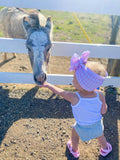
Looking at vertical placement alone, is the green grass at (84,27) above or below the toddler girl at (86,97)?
below

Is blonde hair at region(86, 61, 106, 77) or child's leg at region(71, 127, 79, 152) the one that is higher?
blonde hair at region(86, 61, 106, 77)

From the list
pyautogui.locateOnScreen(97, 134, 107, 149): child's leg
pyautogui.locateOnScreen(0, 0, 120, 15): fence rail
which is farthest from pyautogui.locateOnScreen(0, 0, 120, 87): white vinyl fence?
pyautogui.locateOnScreen(97, 134, 107, 149): child's leg

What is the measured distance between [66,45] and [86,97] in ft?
5.03

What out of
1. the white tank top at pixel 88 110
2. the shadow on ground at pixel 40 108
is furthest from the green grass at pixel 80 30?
the white tank top at pixel 88 110

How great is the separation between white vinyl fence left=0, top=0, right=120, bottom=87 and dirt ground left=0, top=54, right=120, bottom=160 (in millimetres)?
342

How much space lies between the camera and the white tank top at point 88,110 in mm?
1905

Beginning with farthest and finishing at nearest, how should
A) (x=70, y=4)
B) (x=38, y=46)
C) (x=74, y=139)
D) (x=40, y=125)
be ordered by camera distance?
(x=40, y=125) < (x=70, y=4) < (x=38, y=46) < (x=74, y=139)

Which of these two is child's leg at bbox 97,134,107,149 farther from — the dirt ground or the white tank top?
the white tank top

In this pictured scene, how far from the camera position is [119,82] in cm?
368

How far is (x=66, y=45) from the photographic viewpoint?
314 centimetres

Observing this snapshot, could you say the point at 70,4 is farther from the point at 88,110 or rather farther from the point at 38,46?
the point at 88,110

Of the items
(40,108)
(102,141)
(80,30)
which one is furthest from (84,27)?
(102,141)

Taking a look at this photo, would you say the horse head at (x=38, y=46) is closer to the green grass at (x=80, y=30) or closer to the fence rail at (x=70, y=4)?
the fence rail at (x=70, y=4)

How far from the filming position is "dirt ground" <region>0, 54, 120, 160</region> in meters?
2.49
